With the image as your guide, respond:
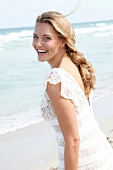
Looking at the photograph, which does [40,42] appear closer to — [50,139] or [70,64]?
[70,64]

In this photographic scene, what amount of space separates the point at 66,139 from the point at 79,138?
6 cm

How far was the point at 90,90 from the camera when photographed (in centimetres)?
239

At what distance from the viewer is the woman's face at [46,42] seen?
7.09 feet

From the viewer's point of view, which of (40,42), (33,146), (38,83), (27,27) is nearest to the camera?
(40,42)

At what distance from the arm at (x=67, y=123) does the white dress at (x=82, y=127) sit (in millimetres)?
29

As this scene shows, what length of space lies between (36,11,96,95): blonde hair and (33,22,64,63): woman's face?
23mm

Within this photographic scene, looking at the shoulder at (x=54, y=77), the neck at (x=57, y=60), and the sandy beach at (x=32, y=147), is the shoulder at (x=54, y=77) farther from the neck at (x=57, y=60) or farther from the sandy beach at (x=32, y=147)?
the sandy beach at (x=32, y=147)

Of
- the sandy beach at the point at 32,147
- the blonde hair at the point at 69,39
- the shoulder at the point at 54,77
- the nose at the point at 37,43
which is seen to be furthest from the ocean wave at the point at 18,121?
the shoulder at the point at 54,77

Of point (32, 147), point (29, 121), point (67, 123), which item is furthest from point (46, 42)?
point (29, 121)

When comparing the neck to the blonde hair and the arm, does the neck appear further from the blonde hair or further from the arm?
the arm

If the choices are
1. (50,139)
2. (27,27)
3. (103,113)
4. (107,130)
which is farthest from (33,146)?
(27,27)

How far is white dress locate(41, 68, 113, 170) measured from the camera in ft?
6.83

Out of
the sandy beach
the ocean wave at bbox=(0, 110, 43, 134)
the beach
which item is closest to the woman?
the beach

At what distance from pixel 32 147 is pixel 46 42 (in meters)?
4.24
